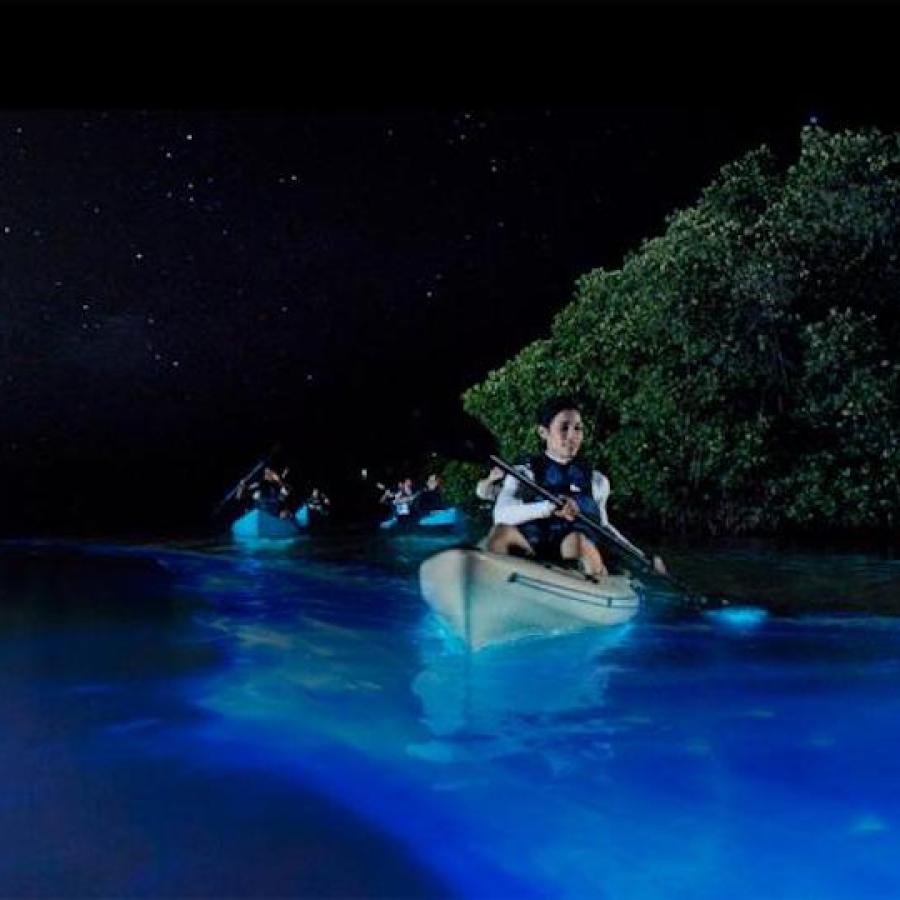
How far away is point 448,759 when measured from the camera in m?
6.64

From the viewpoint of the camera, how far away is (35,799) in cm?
573

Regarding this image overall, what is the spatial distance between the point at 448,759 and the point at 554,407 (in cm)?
348

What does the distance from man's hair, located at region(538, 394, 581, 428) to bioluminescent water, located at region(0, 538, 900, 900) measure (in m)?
2.22

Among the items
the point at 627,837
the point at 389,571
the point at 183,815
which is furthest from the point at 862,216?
the point at 183,815

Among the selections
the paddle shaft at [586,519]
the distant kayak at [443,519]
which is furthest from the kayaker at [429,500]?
the paddle shaft at [586,519]

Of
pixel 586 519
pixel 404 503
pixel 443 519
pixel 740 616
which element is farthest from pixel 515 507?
pixel 404 503

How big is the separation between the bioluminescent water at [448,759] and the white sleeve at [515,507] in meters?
1.34

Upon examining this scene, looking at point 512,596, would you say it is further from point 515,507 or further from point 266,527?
point 266,527

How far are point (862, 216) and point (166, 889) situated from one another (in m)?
15.6

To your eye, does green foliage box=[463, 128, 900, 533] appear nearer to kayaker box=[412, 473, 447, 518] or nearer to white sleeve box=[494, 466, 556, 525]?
kayaker box=[412, 473, 447, 518]

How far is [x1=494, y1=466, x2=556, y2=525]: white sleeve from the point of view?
8.98 m

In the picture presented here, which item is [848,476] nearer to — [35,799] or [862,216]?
[862,216]

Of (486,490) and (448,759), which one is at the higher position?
(486,490)

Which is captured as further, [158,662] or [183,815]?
[158,662]
